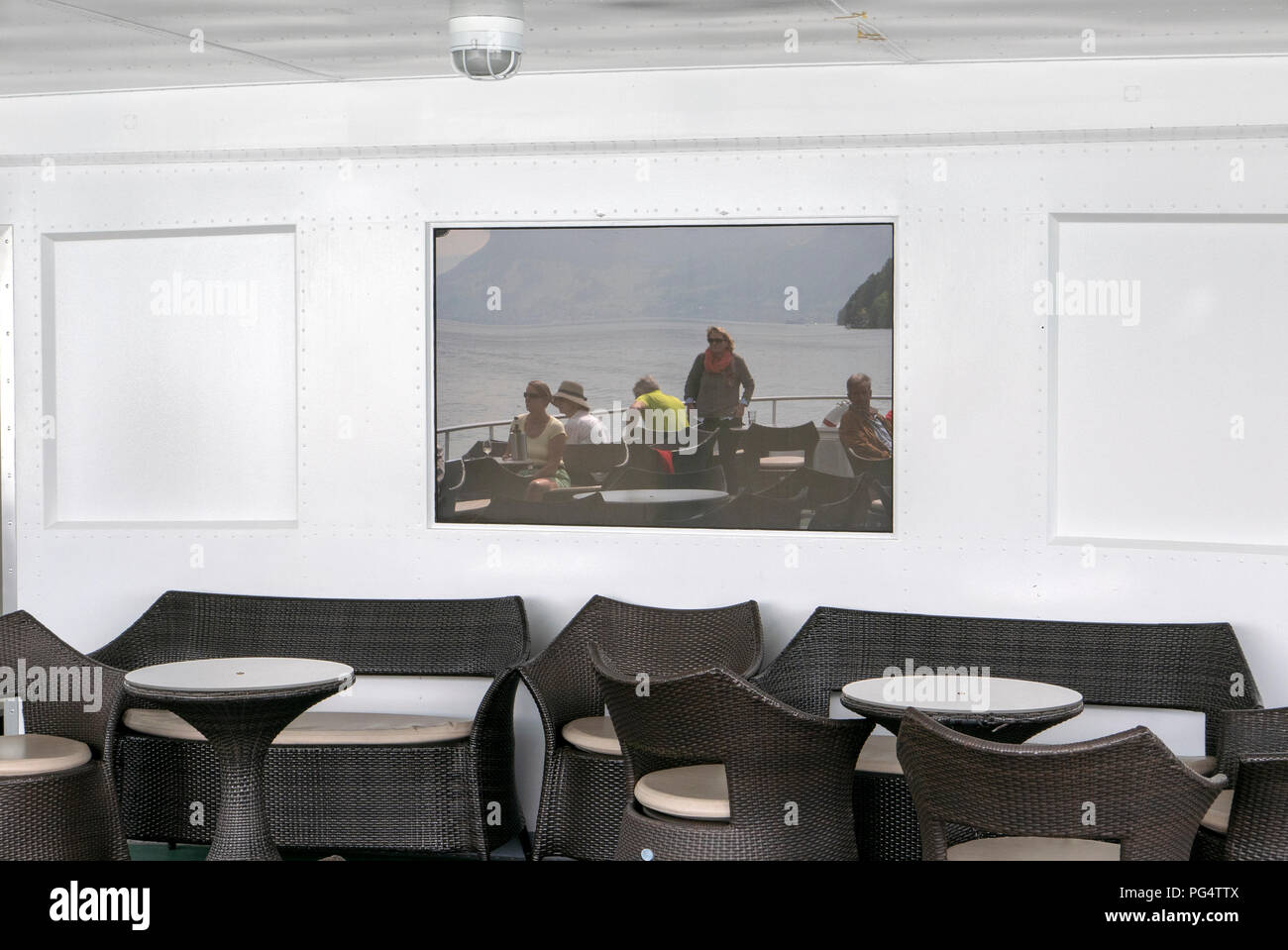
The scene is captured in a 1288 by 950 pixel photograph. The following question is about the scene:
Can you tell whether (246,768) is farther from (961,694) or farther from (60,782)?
(961,694)

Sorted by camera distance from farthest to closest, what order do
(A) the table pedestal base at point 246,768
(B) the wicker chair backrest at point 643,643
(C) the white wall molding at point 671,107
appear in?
1. (B) the wicker chair backrest at point 643,643
2. (C) the white wall molding at point 671,107
3. (A) the table pedestal base at point 246,768

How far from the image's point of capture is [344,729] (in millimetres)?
5223

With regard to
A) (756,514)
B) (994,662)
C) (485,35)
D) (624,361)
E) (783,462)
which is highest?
(485,35)

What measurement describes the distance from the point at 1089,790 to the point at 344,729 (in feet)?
10.2

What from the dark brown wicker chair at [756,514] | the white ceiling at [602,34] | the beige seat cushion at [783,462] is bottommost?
the dark brown wicker chair at [756,514]

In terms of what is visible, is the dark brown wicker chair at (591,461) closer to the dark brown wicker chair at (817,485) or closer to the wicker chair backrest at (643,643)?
the wicker chair backrest at (643,643)

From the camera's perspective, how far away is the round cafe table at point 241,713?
4320mm

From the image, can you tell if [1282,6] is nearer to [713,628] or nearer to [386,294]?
[713,628]

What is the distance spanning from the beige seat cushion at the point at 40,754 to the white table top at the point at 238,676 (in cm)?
38

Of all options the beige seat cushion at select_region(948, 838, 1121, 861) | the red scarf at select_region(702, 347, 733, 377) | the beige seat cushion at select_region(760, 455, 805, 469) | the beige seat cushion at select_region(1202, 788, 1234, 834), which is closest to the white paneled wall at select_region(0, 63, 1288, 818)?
the beige seat cushion at select_region(760, 455, 805, 469)

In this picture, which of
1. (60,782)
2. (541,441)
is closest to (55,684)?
(60,782)

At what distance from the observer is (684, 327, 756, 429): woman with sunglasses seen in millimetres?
5535

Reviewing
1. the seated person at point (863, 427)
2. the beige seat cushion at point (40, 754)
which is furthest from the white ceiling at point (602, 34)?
the beige seat cushion at point (40, 754)

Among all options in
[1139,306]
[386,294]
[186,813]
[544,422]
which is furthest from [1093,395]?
[186,813]
